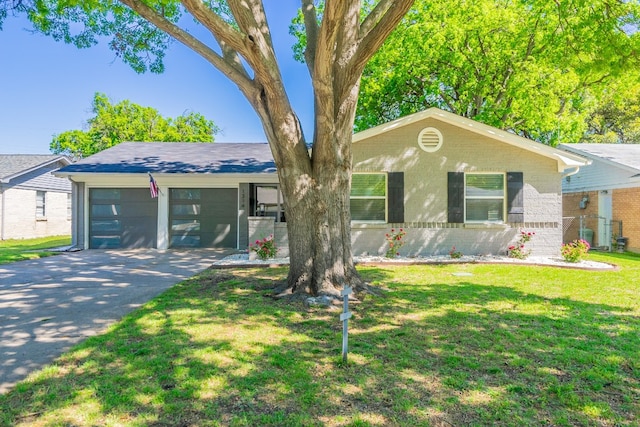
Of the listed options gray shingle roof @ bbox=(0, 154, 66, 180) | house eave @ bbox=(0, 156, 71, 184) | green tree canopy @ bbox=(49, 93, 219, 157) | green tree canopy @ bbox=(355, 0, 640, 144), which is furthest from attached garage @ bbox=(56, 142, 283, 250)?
green tree canopy @ bbox=(49, 93, 219, 157)

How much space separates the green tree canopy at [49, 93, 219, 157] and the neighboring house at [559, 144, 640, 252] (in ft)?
96.0

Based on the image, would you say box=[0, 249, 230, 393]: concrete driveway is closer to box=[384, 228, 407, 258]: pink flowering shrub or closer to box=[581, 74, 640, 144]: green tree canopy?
box=[384, 228, 407, 258]: pink flowering shrub

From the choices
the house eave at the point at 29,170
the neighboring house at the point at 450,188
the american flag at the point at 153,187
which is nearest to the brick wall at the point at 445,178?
the neighboring house at the point at 450,188

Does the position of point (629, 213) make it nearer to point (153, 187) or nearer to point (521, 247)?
point (521, 247)

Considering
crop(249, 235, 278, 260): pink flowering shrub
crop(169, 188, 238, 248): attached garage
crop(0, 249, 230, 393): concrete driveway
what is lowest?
crop(0, 249, 230, 393): concrete driveway

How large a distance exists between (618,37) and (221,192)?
36.8 feet

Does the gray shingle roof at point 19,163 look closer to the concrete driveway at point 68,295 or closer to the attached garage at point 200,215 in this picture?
the concrete driveway at point 68,295

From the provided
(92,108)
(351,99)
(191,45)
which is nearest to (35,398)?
(191,45)

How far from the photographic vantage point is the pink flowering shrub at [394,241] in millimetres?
10203

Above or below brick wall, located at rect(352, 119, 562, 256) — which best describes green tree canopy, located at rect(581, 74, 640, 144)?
above

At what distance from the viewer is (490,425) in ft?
7.98

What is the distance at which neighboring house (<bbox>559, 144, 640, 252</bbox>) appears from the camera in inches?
527

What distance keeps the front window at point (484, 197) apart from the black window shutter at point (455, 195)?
295 millimetres

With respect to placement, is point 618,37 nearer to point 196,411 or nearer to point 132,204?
point 196,411
